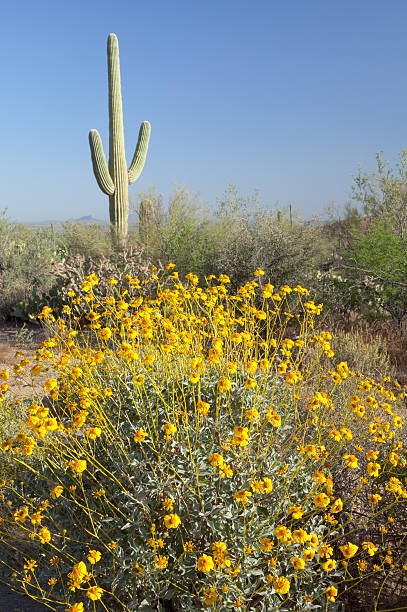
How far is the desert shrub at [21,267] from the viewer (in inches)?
387

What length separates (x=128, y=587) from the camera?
1.97m

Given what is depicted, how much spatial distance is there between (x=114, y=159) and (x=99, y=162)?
19.9 inches

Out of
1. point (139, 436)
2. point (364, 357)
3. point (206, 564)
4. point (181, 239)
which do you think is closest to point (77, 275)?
point (181, 239)

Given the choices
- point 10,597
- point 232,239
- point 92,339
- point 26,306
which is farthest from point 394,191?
point 10,597

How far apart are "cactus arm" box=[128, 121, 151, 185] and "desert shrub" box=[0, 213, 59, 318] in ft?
13.4

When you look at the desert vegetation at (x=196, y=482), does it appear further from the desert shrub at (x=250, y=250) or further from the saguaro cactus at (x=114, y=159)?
the saguaro cactus at (x=114, y=159)

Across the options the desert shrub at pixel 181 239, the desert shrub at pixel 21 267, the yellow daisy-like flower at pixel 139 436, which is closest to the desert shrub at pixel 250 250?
the desert shrub at pixel 181 239

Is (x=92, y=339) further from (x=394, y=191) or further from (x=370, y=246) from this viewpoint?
(x=394, y=191)

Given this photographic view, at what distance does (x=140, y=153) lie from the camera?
45.9ft

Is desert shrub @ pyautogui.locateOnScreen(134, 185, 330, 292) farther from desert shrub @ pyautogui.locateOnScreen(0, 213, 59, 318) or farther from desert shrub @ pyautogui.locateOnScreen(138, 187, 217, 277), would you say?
desert shrub @ pyautogui.locateOnScreen(0, 213, 59, 318)

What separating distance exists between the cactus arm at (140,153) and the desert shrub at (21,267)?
4.07 meters

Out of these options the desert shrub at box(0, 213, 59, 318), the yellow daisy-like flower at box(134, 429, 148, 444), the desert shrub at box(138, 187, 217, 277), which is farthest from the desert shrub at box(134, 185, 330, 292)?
the yellow daisy-like flower at box(134, 429, 148, 444)

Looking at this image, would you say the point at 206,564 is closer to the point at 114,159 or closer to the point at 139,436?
the point at 139,436

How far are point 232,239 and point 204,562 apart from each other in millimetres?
7441
